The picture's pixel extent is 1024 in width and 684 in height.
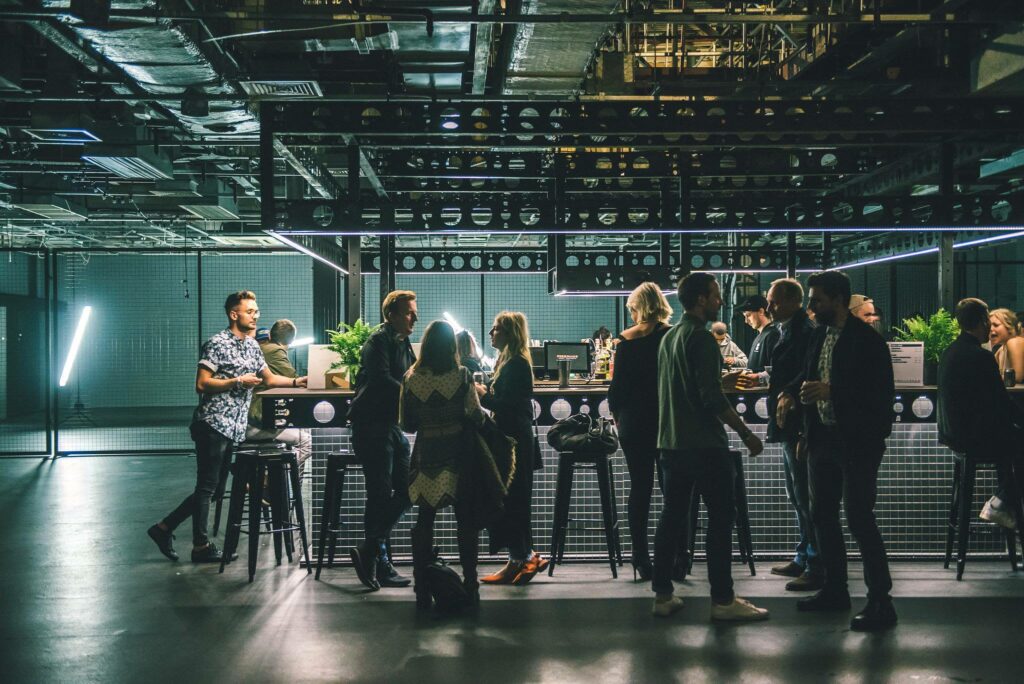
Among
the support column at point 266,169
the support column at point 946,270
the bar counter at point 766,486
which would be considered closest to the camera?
the bar counter at point 766,486

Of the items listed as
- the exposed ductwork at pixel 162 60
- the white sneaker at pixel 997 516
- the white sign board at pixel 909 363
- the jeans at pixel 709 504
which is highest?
the exposed ductwork at pixel 162 60

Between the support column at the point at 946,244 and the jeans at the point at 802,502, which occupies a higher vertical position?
the support column at the point at 946,244

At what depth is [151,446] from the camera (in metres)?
12.5

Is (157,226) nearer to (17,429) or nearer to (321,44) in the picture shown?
(17,429)

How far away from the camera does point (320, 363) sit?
19.0 ft

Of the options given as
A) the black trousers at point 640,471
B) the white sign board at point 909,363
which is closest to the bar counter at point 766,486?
the white sign board at point 909,363

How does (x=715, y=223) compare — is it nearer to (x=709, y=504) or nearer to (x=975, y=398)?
(x=975, y=398)

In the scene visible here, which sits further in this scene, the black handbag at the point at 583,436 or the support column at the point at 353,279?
the support column at the point at 353,279

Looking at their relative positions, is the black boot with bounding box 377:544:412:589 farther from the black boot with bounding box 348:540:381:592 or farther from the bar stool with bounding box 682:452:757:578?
the bar stool with bounding box 682:452:757:578

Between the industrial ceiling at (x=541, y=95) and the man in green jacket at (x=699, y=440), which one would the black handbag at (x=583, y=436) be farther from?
the industrial ceiling at (x=541, y=95)

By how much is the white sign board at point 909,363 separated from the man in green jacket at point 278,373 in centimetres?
400

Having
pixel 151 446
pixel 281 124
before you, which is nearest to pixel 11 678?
pixel 281 124

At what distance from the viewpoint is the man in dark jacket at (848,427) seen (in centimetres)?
396

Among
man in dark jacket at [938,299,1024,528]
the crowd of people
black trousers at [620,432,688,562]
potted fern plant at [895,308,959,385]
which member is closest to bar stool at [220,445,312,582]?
the crowd of people
